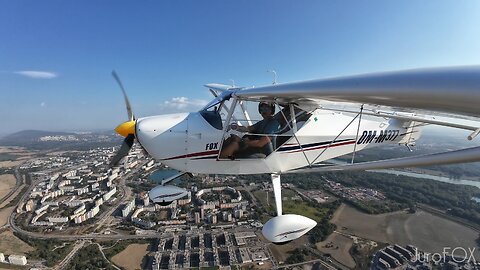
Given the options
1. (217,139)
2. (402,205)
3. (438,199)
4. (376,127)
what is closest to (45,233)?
(217,139)

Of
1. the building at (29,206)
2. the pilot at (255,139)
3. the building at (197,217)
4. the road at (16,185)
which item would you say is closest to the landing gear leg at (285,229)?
the pilot at (255,139)

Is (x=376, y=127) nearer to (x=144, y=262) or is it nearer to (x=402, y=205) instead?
(x=144, y=262)

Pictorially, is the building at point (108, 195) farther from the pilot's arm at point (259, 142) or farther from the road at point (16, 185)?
the pilot's arm at point (259, 142)

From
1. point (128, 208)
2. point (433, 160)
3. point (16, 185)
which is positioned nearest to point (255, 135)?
point (433, 160)

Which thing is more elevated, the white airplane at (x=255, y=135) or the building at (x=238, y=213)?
the white airplane at (x=255, y=135)

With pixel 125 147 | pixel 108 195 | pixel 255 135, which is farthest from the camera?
pixel 108 195

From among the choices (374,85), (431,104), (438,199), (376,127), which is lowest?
(438,199)

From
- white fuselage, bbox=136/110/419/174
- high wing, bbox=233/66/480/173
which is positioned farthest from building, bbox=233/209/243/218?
high wing, bbox=233/66/480/173

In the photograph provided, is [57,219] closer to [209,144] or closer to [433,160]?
[209,144]
